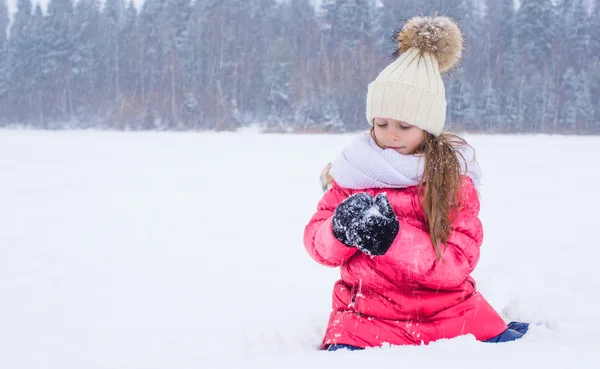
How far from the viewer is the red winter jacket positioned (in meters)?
2.02

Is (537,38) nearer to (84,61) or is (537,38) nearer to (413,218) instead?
(84,61)

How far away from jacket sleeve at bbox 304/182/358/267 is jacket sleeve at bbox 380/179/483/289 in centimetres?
17

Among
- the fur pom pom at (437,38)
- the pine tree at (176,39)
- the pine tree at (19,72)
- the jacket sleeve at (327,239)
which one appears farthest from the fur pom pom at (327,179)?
the pine tree at (19,72)

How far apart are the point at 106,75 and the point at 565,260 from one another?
Result: 40.2 metres

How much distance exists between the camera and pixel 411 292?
2117 millimetres

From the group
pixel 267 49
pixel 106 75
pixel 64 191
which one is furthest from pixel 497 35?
pixel 64 191

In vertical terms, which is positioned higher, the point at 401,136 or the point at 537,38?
the point at 537,38

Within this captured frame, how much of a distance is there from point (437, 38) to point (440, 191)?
670 mm

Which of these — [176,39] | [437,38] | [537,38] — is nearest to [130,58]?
[176,39]

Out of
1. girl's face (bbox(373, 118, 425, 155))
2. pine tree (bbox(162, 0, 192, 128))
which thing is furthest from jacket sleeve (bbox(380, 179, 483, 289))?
pine tree (bbox(162, 0, 192, 128))

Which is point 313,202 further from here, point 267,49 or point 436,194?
point 267,49

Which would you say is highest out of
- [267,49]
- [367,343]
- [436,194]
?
[267,49]

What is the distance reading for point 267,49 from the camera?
39438 mm

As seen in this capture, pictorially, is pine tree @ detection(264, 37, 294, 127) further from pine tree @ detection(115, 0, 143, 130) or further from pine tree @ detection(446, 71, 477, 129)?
pine tree @ detection(446, 71, 477, 129)
